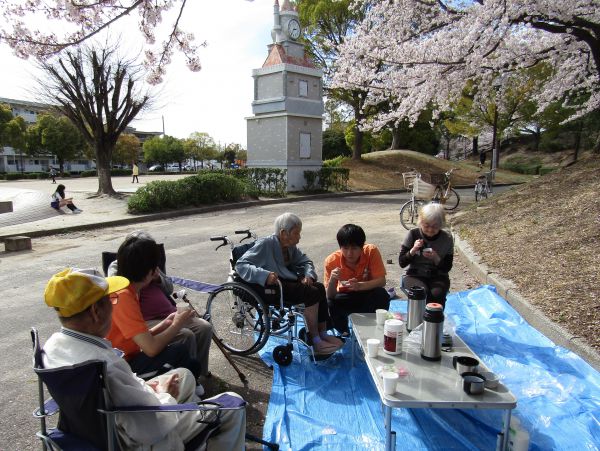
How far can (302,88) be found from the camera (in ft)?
62.7

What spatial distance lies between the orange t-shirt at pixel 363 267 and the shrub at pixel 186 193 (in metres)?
9.97

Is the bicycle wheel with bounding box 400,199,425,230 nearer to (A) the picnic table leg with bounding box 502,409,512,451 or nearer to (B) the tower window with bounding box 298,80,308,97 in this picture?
(A) the picnic table leg with bounding box 502,409,512,451

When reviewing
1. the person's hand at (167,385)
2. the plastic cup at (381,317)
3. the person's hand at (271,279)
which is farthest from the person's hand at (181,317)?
the plastic cup at (381,317)

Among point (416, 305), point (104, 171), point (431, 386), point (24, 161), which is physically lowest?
point (431, 386)

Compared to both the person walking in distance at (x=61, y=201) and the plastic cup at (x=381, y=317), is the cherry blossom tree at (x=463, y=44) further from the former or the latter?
the person walking in distance at (x=61, y=201)

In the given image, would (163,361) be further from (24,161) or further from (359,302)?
(24,161)

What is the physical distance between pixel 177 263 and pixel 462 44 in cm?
709

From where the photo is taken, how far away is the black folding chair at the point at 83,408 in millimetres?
1526

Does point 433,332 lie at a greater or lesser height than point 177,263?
greater

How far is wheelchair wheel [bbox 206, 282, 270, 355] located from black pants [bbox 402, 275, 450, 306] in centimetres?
139

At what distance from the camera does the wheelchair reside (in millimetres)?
3379

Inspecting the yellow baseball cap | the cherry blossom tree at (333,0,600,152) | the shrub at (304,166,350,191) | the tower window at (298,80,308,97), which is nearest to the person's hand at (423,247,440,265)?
the yellow baseball cap

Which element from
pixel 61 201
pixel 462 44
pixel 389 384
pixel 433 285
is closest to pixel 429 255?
pixel 433 285

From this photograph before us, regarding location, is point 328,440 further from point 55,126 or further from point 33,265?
point 55,126
